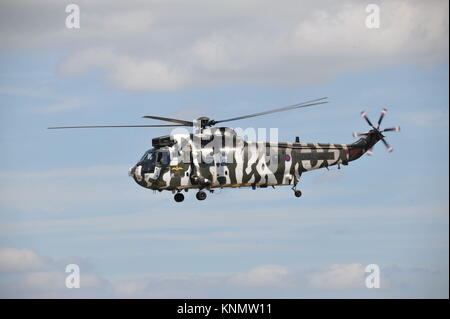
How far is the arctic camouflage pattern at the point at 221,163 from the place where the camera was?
87250 millimetres

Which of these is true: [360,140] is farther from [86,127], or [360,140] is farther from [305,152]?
[86,127]

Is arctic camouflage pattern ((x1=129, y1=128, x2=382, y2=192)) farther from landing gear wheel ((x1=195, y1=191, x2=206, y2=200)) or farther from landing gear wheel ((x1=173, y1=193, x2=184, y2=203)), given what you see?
landing gear wheel ((x1=173, y1=193, x2=184, y2=203))

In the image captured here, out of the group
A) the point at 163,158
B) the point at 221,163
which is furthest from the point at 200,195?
the point at 163,158

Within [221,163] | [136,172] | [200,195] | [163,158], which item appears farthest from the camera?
[221,163]

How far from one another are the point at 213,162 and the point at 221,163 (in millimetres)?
822

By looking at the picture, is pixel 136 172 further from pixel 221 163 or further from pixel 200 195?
pixel 221 163

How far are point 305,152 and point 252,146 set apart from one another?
612cm

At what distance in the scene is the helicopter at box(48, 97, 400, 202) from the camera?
87.2 metres

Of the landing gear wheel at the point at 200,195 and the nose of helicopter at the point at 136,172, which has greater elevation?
the nose of helicopter at the point at 136,172

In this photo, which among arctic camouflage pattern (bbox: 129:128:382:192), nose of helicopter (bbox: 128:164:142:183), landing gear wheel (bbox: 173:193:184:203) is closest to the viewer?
nose of helicopter (bbox: 128:164:142:183)

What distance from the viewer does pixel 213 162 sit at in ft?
290

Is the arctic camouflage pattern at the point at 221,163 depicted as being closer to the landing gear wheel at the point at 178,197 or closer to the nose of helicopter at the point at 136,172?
the nose of helicopter at the point at 136,172
